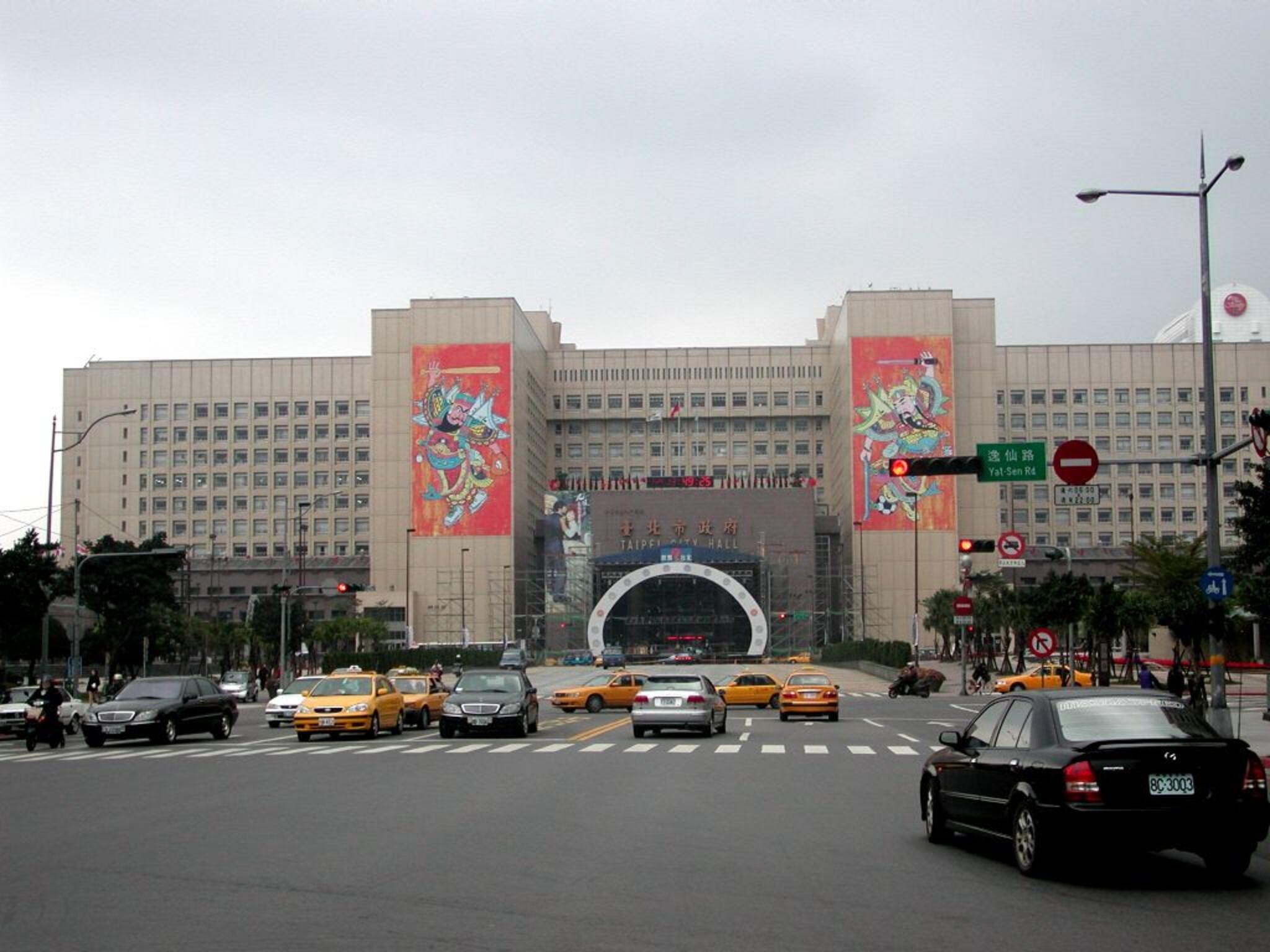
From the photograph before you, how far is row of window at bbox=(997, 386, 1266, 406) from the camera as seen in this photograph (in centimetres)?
14875

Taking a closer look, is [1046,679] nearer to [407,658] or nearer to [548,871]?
[548,871]

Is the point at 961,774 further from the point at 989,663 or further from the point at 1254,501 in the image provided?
the point at 989,663

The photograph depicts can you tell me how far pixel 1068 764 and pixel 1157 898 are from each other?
1136 mm

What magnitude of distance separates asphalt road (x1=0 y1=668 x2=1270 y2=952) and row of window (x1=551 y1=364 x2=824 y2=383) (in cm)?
13112

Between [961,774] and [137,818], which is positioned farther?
[137,818]

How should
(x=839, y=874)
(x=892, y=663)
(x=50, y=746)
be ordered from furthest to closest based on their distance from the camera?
(x=892, y=663) → (x=50, y=746) → (x=839, y=874)

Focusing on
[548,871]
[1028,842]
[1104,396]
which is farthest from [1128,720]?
[1104,396]

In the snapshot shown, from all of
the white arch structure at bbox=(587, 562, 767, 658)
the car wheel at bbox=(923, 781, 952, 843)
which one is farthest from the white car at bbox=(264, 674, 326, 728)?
the white arch structure at bbox=(587, 562, 767, 658)

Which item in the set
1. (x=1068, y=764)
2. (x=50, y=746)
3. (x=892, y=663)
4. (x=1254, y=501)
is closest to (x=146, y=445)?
(x=892, y=663)

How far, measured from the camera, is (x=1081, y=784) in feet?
36.0

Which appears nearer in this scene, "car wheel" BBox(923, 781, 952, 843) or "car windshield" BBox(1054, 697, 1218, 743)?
"car windshield" BBox(1054, 697, 1218, 743)

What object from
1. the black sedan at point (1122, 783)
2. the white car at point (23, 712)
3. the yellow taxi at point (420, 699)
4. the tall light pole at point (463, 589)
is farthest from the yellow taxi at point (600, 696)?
the tall light pole at point (463, 589)

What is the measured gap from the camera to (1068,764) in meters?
11.1

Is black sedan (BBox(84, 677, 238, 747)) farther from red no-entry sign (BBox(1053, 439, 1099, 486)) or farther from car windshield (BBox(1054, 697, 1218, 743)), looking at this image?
car windshield (BBox(1054, 697, 1218, 743))
